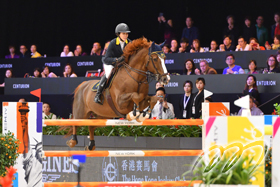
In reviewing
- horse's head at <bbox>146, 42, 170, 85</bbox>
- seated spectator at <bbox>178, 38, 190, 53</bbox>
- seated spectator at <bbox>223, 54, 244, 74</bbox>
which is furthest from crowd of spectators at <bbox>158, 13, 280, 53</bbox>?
horse's head at <bbox>146, 42, 170, 85</bbox>

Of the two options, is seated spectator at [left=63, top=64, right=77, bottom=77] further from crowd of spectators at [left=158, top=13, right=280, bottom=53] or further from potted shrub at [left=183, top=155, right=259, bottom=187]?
potted shrub at [left=183, top=155, right=259, bottom=187]

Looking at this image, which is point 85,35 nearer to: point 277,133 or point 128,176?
point 128,176

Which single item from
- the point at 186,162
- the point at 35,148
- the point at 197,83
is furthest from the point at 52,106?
the point at 35,148

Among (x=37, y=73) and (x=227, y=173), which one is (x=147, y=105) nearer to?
(x=227, y=173)

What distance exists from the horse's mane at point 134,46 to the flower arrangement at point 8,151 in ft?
7.17

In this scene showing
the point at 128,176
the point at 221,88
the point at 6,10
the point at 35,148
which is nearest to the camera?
the point at 35,148

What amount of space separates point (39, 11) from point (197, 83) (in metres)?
7.69

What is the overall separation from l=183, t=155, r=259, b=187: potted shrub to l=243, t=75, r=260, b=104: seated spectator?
4820mm

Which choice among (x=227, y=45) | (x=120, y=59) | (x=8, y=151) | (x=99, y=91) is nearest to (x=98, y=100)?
(x=99, y=91)

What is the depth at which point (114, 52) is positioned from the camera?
540cm

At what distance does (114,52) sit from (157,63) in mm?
776

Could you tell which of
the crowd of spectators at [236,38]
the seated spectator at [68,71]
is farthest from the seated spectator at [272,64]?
the seated spectator at [68,71]

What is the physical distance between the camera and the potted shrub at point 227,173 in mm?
2457

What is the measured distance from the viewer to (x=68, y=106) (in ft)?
30.8
